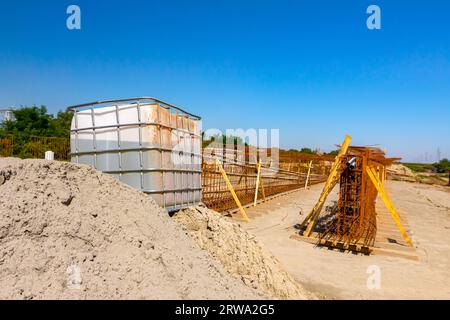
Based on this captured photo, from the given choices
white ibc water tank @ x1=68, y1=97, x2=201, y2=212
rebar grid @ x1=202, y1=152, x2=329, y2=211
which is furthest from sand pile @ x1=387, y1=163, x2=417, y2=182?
white ibc water tank @ x1=68, y1=97, x2=201, y2=212

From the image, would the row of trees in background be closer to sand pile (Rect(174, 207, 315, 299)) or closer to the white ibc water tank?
the white ibc water tank

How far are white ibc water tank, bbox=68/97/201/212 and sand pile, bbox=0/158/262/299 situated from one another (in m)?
0.66

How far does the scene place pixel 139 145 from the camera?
4066 millimetres

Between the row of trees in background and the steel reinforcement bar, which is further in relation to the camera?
the row of trees in background

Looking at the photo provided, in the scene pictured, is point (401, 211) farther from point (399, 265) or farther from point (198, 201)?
point (198, 201)

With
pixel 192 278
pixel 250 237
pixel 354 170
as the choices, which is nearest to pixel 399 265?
pixel 354 170

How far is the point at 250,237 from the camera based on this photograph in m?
4.44

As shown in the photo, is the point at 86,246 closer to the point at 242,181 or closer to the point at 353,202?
the point at 353,202

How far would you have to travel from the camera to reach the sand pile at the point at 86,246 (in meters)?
2.31

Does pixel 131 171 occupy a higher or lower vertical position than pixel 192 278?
higher

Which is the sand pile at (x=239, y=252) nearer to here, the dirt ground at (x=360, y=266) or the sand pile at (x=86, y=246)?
the sand pile at (x=86, y=246)

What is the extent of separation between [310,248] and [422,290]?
8.97 ft

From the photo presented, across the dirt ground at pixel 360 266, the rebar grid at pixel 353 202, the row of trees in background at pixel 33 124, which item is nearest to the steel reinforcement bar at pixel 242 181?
the dirt ground at pixel 360 266

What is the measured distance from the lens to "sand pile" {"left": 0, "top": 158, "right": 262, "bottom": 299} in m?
2.31
